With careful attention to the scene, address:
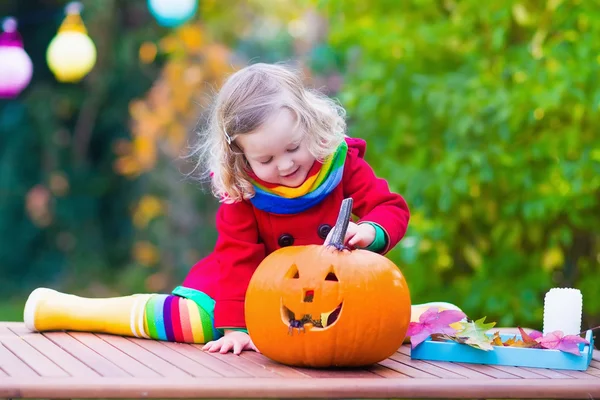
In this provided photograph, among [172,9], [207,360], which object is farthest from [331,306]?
[172,9]

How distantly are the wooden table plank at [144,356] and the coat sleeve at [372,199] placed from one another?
2.42 ft

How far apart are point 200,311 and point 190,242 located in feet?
14.8

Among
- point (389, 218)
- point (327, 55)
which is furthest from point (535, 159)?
point (327, 55)


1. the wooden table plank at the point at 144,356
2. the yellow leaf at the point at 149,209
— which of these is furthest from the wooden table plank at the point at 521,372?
the yellow leaf at the point at 149,209

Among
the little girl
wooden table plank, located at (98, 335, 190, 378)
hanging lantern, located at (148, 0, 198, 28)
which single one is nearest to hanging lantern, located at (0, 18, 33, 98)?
hanging lantern, located at (148, 0, 198, 28)

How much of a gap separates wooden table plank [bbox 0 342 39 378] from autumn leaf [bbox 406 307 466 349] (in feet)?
3.60

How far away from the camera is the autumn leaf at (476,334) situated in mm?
2752

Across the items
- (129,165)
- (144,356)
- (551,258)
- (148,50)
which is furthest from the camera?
(129,165)

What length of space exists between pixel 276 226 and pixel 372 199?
32cm

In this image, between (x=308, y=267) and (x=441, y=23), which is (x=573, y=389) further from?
(x=441, y=23)

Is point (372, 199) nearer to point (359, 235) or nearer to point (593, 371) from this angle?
point (359, 235)

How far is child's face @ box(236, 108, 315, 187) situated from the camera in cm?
271

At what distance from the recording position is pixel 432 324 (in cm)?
285

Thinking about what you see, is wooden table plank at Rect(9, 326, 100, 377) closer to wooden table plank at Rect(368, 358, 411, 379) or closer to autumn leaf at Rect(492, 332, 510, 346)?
wooden table plank at Rect(368, 358, 411, 379)
